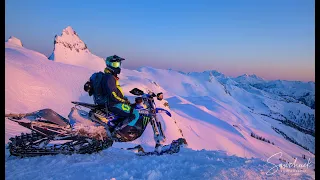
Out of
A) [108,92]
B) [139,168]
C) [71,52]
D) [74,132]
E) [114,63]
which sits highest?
[71,52]

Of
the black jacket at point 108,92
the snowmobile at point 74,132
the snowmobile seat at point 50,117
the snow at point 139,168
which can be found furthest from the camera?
the snowmobile seat at point 50,117

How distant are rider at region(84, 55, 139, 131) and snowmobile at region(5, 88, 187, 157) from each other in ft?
0.72

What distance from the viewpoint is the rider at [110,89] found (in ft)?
25.4

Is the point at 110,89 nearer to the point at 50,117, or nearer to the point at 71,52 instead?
the point at 50,117

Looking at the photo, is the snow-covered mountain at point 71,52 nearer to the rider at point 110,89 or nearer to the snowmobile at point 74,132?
the snowmobile at point 74,132

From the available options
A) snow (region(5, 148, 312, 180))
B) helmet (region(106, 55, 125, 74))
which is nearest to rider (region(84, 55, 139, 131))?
helmet (region(106, 55, 125, 74))

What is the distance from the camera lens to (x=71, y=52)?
308ft

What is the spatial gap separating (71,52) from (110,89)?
91.4m

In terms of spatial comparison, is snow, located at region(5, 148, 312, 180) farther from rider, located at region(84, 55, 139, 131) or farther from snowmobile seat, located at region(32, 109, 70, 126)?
rider, located at region(84, 55, 139, 131)

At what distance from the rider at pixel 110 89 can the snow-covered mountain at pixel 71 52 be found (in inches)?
2486

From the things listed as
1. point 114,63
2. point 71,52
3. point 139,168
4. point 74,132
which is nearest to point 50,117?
point 74,132

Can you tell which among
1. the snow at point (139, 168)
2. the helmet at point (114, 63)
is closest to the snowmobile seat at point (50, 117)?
the snow at point (139, 168)

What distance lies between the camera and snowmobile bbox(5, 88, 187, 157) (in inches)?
298
